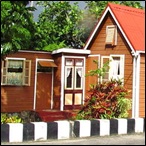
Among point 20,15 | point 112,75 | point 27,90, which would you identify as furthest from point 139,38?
point 20,15

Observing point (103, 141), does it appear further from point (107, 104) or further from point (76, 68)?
→ point (76, 68)

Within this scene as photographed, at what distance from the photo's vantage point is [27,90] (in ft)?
61.5

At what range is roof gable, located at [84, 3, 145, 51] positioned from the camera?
17.7 metres

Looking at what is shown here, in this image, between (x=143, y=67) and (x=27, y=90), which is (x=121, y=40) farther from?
(x=27, y=90)

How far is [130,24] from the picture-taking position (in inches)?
734

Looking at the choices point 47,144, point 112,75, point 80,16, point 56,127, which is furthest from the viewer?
point 80,16

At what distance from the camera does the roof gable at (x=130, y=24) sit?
58.2ft

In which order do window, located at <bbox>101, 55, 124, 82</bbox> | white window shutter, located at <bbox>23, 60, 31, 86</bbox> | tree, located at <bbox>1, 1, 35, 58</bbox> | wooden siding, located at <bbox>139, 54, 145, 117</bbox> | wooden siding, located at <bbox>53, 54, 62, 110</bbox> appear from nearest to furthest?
1. tree, located at <bbox>1, 1, 35, 58</bbox>
2. wooden siding, located at <bbox>139, 54, 145, 117</bbox>
3. window, located at <bbox>101, 55, 124, 82</bbox>
4. white window shutter, located at <bbox>23, 60, 31, 86</bbox>
5. wooden siding, located at <bbox>53, 54, 62, 110</bbox>

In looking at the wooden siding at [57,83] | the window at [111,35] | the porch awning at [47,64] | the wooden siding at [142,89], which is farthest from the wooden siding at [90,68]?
the wooden siding at [142,89]

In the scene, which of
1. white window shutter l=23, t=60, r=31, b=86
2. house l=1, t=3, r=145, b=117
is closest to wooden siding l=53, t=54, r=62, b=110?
house l=1, t=3, r=145, b=117

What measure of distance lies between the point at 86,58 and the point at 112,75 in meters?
1.83

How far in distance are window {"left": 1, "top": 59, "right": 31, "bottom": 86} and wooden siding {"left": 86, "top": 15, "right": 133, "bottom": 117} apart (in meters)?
3.09

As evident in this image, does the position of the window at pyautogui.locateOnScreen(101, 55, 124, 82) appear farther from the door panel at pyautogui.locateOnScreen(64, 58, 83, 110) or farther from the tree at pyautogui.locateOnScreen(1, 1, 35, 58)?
the tree at pyautogui.locateOnScreen(1, 1, 35, 58)

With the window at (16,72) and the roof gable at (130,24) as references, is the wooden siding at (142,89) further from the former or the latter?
the window at (16,72)
